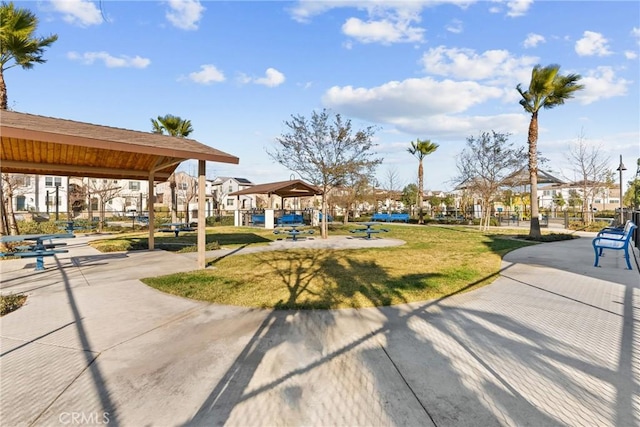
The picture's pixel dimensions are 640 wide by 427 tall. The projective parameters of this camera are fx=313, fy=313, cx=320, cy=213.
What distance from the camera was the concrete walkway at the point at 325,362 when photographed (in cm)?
245

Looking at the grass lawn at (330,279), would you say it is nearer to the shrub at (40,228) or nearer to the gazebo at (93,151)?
the gazebo at (93,151)

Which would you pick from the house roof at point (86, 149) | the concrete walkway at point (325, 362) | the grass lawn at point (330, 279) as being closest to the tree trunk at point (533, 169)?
the grass lawn at point (330, 279)

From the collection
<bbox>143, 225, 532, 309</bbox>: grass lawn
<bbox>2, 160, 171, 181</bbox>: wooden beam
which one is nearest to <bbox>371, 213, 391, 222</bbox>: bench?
<bbox>143, 225, 532, 309</bbox>: grass lawn

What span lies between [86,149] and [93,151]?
0.25 m

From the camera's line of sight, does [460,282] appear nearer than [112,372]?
No

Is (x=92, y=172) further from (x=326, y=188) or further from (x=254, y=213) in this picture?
(x=254, y=213)

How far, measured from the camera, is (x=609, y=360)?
3242mm

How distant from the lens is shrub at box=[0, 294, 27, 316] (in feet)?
15.9

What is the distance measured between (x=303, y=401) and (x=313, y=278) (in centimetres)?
446

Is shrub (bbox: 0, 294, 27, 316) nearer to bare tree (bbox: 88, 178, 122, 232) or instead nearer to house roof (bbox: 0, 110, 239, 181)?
house roof (bbox: 0, 110, 239, 181)

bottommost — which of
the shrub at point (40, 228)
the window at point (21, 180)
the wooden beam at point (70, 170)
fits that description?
the shrub at point (40, 228)

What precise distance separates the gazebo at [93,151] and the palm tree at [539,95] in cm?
1544

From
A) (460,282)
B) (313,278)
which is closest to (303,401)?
(313,278)

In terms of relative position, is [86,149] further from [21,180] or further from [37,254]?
[21,180]
